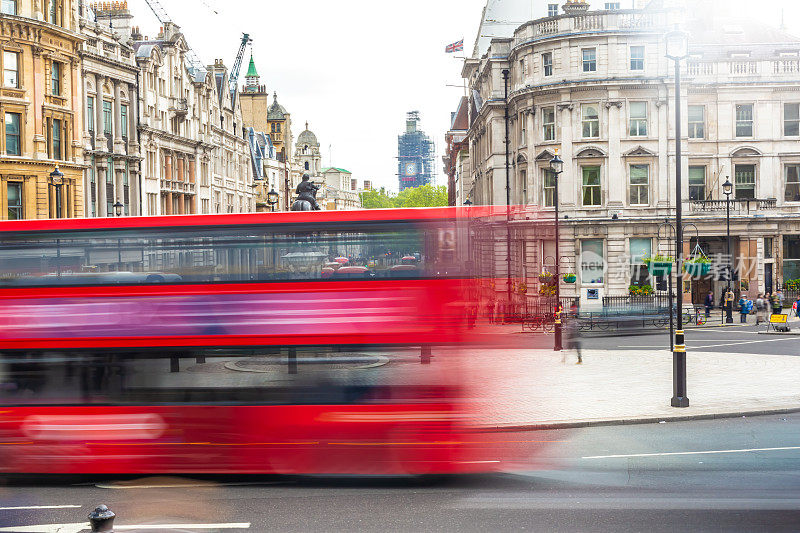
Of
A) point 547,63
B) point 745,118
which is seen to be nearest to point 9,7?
point 547,63

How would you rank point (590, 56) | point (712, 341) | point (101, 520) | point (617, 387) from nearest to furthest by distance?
1. point (101, 520)
2. point (617, 387)
3. point (712, 341)
4. point (590, 56)

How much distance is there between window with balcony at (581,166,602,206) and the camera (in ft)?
154

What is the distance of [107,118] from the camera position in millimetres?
46844

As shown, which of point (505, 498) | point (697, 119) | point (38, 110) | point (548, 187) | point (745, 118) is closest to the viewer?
point (505, 498)

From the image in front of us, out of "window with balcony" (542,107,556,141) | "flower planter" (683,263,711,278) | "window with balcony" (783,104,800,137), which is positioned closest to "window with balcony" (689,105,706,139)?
"window with balcony" (783,104,800,137)

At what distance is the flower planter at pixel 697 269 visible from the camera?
1762 inches

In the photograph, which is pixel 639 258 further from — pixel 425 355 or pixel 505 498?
pixel 425 355

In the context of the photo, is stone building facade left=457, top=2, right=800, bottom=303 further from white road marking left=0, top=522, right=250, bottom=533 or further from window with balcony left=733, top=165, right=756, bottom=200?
white road marking left=0, top=522, right=250, bottom=533

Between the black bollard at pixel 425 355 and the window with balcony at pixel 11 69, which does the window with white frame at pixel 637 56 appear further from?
the black bollard at pixel 425 355

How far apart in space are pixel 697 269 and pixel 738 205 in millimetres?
5074

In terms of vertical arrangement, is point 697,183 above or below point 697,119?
below

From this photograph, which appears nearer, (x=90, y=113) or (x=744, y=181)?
(x=90, y=113)

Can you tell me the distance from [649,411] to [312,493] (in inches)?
317

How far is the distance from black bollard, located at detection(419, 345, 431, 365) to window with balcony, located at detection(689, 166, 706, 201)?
136 feet
